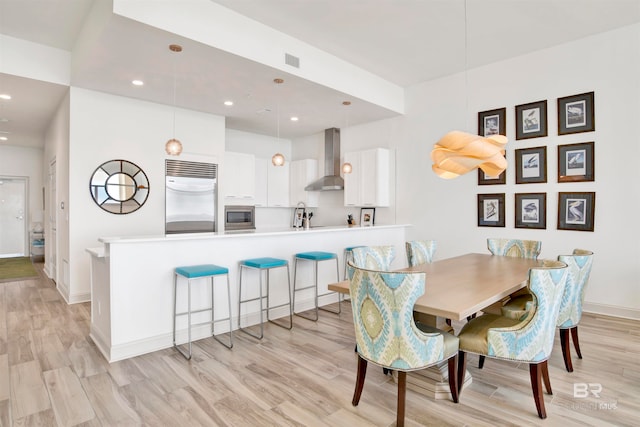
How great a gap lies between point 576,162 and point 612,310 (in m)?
1.81

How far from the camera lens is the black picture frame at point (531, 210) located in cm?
466

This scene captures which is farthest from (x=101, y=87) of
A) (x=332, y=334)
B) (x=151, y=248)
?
(x=332, y=334)

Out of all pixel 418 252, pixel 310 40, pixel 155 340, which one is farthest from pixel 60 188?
pixel 418 252

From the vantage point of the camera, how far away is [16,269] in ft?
24.0

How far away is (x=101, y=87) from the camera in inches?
184

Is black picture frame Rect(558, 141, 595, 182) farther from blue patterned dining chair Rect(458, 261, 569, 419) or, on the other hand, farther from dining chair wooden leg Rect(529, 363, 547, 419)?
dining chair wooden leg Rect(529, 363, 547, 419)

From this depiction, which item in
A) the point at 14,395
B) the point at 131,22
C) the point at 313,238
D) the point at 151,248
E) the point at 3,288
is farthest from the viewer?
the point at 3,288

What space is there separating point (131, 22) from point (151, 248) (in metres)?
1.97

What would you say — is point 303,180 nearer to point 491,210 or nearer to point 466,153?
point 491,210

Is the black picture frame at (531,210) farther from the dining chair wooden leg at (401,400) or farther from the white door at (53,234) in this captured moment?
the white door at (53,234)

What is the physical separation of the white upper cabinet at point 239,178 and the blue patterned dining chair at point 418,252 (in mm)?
3833

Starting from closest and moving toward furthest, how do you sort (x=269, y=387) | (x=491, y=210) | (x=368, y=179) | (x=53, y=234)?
(x=269, y=387) < (x=491, y=210) < (x=53, y=234) < (x=368, y=179)

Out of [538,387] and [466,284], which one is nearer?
[538,387]

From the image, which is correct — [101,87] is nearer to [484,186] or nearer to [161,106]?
[161,106]
